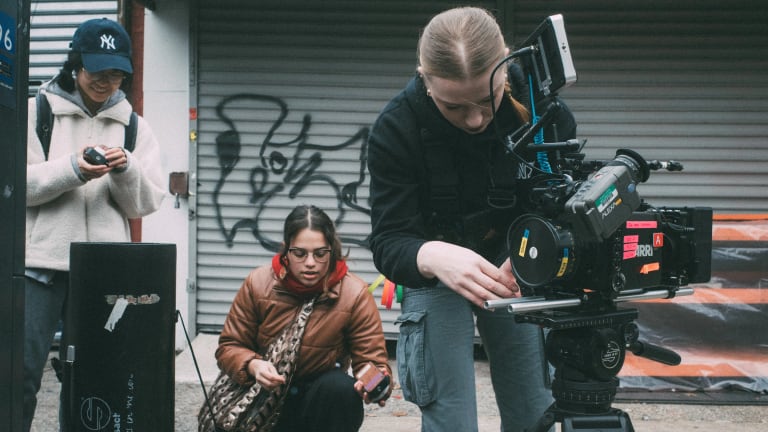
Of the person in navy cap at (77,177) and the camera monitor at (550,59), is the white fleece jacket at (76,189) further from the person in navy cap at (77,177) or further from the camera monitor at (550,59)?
the camera monitor at (550,59)

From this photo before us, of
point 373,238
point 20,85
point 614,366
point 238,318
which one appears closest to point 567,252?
point 614,366

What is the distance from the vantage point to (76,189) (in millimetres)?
3105

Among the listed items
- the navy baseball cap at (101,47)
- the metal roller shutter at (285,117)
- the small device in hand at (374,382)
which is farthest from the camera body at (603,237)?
the metal roller shutter at (285,117)

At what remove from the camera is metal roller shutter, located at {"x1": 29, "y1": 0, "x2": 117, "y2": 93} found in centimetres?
587

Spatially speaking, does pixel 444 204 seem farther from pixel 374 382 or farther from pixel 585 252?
pixel 374 382

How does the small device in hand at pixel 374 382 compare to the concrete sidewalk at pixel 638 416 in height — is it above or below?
above

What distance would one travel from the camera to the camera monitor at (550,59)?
1782 millimetres

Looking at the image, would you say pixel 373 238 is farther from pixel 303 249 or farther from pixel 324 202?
pixel 324 202

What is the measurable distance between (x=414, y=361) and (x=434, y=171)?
0.57 metres

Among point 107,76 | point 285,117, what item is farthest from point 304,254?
point 285,117

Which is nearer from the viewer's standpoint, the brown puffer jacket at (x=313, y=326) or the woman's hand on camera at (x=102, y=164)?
the woman's hand on camera at (x=102, y=164)

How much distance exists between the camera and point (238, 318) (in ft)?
10.7

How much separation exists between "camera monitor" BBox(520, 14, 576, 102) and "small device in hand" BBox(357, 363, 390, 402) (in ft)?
4.99

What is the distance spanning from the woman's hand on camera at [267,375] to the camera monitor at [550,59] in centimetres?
166
